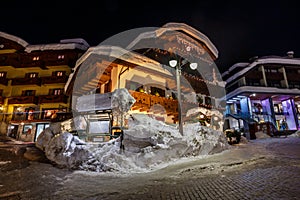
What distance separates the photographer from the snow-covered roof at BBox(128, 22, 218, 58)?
16.8 meters

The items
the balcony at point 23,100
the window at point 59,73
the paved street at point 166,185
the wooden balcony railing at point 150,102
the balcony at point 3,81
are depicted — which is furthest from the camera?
the window at point 59,73

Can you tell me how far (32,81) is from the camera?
89.8 feet

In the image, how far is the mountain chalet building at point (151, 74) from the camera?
13.3 meters

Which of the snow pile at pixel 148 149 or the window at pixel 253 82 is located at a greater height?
the window at pixel 253 82

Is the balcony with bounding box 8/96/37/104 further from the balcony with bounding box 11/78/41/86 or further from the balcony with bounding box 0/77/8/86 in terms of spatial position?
the balcony with bounding box 0/77/8/86

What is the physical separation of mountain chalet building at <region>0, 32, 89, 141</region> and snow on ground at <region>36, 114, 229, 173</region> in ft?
61.3

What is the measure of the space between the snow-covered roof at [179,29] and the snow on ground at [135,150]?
32.7ft

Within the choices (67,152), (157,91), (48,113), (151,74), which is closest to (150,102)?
(157,91)

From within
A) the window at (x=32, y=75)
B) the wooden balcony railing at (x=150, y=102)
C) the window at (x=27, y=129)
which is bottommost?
the window at (x=27, y=129)

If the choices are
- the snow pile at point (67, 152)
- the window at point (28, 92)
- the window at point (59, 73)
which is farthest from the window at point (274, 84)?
the window at point (28, 92)

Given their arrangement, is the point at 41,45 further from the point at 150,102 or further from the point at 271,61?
the point at 271,61

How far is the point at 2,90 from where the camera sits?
1115 inches

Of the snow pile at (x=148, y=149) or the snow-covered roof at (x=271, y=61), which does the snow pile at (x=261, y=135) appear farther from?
the snow pile at (x=148, y=149)

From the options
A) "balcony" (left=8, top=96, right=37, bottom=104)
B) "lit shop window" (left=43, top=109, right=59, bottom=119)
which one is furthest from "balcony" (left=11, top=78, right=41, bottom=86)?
"lit shop window" (left=43, top=109, right=59, bottom=119)
